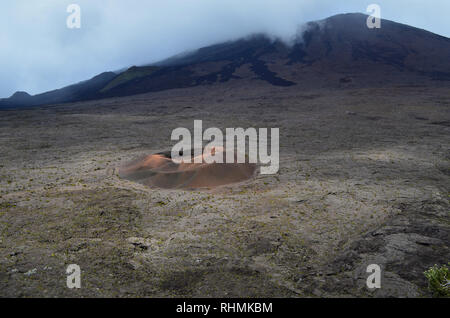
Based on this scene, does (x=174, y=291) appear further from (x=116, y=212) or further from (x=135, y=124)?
(x=135, y=124)

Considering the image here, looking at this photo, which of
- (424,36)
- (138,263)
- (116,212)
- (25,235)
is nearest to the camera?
(138,263)

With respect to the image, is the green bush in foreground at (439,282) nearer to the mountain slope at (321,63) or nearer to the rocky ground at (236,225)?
the rocky ground at (236,225)

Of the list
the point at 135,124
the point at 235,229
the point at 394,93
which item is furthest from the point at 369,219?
the point at 394,93

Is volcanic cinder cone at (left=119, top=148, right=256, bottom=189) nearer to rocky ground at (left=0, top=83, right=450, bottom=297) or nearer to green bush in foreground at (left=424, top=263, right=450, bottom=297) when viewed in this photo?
rocky ground at (left=0, top=83, right=450, bottom=297)

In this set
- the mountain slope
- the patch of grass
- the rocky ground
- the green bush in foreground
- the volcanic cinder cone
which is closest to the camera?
the green bush in foreground

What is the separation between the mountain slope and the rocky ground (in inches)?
1354

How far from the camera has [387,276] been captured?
4.34 metres

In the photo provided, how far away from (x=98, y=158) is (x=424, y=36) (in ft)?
239

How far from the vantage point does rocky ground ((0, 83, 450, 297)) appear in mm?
4301

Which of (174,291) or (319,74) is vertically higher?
(319,74)

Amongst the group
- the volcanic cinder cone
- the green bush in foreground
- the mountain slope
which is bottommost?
the green bush in foreground

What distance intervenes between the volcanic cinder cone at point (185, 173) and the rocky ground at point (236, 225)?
537mm

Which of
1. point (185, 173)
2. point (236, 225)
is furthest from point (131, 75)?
point (236, 225)

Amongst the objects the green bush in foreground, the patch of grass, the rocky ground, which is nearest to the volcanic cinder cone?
the rocky ground
